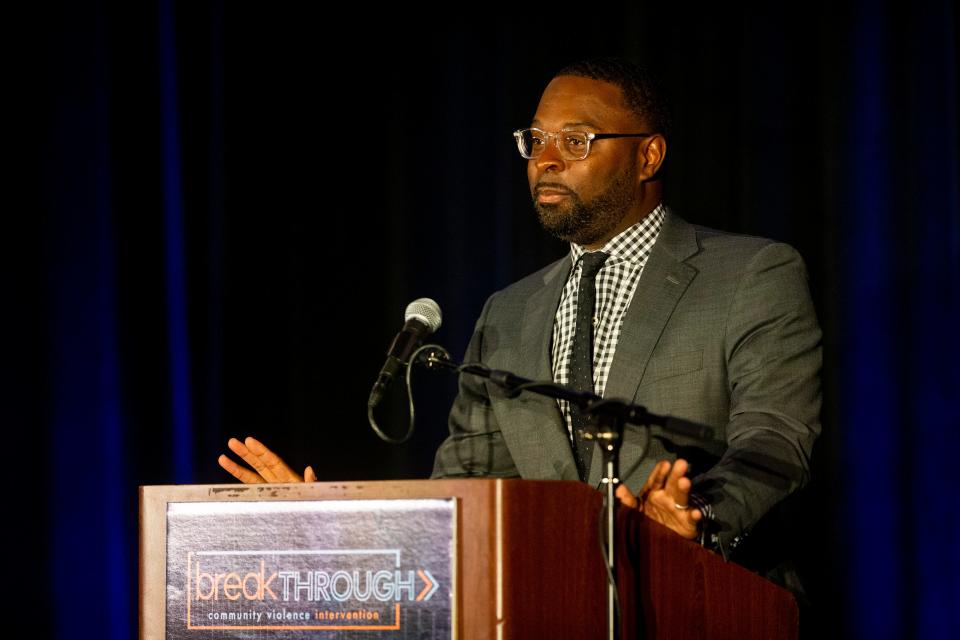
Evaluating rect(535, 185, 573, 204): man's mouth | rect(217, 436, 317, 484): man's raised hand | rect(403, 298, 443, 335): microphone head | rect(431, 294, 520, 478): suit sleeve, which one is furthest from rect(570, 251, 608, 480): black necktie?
rect(217, 436, 317, 484): man's raised hand

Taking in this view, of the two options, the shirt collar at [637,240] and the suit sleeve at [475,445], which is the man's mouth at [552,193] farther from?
the suit sleeve at [475,445]

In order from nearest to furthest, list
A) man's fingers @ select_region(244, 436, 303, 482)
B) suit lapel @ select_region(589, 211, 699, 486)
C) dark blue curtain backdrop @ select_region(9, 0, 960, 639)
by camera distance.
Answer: man's fingers @ select_region(244, 436, 303, 482)
suit lapel @ select_region(589, 211, 699, 486)
dark blue curtain backdrop @ select_region(9, 0, 960, 639)

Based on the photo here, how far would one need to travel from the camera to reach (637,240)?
115 inches

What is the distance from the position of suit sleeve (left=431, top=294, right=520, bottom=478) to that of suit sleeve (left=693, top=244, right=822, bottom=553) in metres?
0.67

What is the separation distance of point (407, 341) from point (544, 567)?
0.57 meters

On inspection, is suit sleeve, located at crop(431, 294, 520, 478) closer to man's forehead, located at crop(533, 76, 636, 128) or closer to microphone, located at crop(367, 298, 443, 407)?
man's forehead, located at crop(533, 76, 636, 128)

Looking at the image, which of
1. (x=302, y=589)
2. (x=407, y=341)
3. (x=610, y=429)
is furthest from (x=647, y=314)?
(x=302, y=589)

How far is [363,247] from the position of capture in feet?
13.9

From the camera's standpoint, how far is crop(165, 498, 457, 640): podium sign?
64.4 inches

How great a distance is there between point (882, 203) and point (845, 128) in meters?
0.28

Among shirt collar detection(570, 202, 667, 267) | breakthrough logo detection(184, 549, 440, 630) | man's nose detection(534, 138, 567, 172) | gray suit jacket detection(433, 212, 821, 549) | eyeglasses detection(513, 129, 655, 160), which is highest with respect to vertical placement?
eyeglasses detection(513, 129, 655, 160)

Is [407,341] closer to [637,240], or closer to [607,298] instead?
[607,298]

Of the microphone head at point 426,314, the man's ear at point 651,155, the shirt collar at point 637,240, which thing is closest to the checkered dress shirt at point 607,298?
the shirt collar at point 637,240

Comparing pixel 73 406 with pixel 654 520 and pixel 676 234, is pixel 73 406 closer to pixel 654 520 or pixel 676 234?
pixel 676 234
